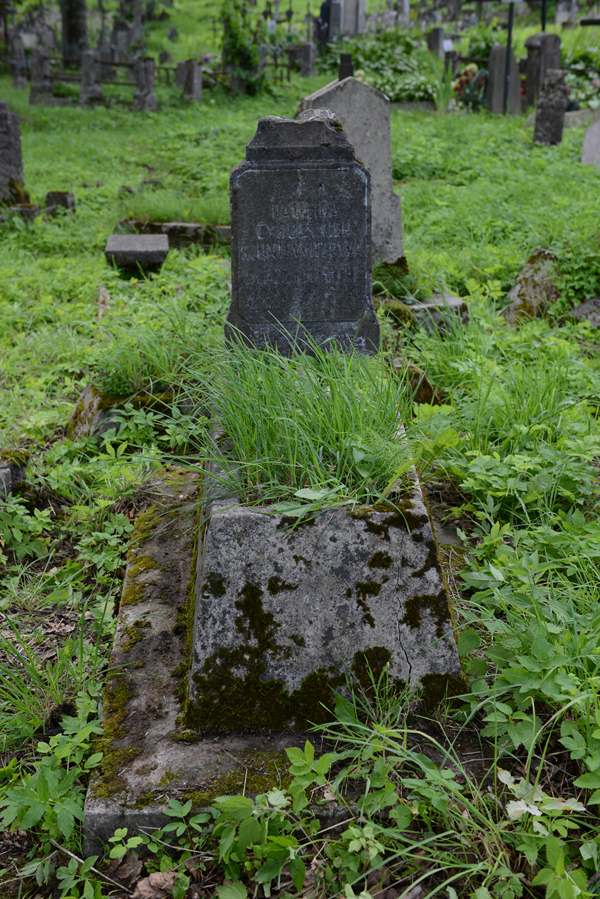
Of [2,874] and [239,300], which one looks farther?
[239,300]

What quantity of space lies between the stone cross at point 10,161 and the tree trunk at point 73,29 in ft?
49.9

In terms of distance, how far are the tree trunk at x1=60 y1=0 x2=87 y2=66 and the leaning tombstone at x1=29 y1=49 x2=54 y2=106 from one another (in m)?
4.08

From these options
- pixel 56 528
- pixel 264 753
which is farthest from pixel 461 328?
pixel 264 753

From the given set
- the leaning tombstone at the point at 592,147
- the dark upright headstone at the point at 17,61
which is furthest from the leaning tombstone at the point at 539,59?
the dark upright headstone at the point at 17,61

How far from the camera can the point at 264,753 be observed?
2.47m

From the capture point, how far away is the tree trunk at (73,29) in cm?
2302

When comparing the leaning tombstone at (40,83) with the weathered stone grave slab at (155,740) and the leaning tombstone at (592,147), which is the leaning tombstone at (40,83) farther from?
the weathered stone grave slab at (155,740)

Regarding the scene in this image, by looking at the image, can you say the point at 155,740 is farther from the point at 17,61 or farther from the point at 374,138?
the point at 17,61

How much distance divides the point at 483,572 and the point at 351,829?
3.71 ft

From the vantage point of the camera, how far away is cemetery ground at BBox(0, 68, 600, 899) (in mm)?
2201

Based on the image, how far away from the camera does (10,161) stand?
966 cm

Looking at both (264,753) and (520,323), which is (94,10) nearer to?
(520,323)

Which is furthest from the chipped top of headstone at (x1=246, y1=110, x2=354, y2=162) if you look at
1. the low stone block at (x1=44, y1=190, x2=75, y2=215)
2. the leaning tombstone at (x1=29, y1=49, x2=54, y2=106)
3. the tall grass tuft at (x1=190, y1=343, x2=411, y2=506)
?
the leaning tombstone at (x1=29, y1=49, x2=54, y2=106)

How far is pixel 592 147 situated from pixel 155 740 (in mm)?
10629
